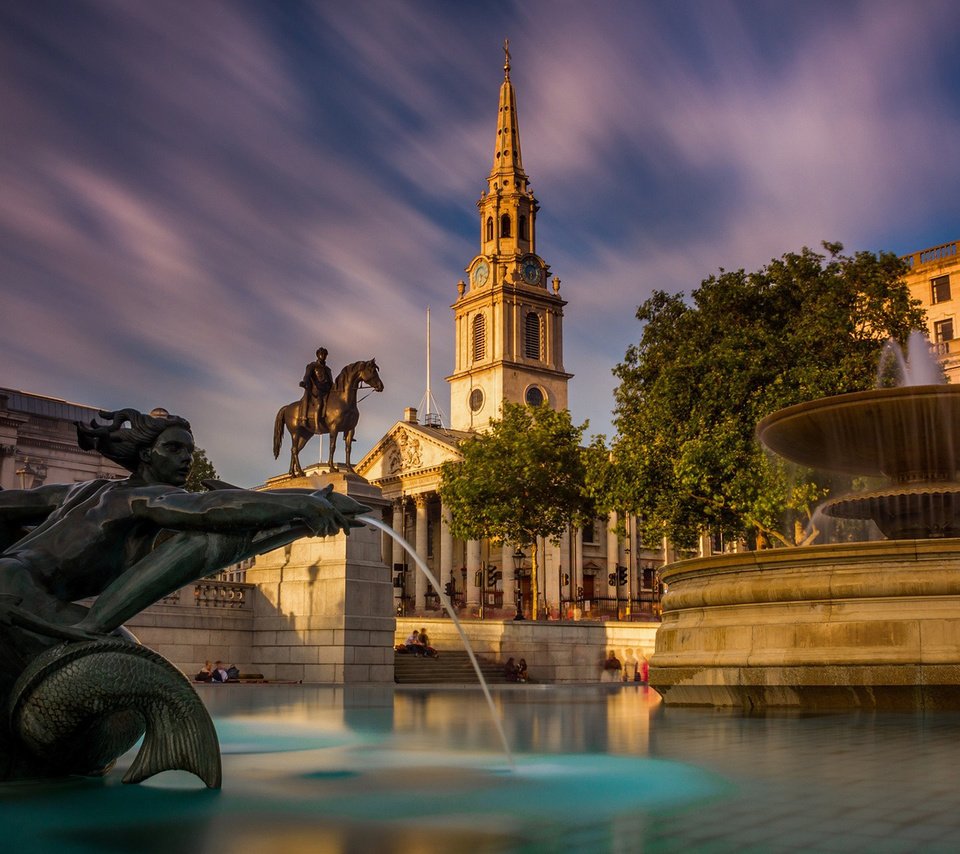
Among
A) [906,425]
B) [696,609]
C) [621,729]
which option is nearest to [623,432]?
[906,425]

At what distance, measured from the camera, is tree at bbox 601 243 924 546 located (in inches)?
1236

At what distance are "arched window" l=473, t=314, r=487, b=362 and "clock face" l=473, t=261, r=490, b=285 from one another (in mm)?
3156

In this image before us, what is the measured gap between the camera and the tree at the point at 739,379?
103ft

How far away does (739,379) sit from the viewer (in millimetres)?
32438

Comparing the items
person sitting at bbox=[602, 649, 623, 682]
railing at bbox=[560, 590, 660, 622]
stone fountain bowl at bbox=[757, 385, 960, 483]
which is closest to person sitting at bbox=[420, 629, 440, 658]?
person sitting at bbox=[602, 649, 623, 682]

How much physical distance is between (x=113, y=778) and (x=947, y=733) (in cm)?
508

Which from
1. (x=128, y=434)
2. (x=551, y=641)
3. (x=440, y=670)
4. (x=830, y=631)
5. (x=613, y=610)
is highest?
(x=613, y=610)

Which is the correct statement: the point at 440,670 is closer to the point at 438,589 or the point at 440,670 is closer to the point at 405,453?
the point at 438,589

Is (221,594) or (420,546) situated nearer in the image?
(221,594)

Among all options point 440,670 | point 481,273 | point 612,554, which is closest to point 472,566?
point 612,554

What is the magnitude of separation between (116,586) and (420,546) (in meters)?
82.5

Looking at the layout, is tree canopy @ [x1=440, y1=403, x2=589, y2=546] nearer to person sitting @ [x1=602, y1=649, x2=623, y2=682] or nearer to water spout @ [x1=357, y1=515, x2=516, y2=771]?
person sitting @ [x1=602, y1=649, x2=623, y2=682]

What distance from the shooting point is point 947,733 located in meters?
7.00

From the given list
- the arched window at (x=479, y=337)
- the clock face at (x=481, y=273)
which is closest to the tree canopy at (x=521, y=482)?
the arched window at (x=479, y=337)
